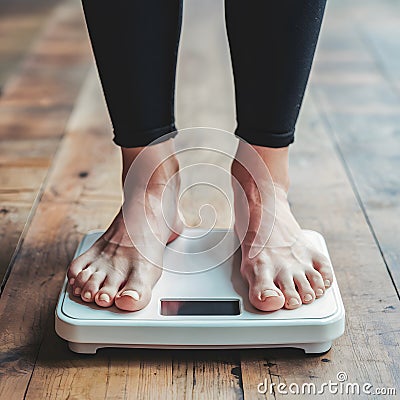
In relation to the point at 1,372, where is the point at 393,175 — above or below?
below

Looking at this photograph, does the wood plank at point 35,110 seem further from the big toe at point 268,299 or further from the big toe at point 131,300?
the big toe at point 268,299

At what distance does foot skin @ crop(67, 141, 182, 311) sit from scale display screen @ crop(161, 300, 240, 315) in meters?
0.03

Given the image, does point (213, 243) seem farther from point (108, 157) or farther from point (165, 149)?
point (108, 157)

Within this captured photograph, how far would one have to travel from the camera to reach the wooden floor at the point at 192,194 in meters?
0.84

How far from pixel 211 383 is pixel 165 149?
314 mm

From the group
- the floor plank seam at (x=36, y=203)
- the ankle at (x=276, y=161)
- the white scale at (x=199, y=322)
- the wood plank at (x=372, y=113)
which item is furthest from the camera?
the wood plank at (x=372, y=113)

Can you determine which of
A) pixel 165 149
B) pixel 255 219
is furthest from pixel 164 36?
pixel 255 219

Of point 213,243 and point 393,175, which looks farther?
point 393,175

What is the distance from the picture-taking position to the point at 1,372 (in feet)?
2.76

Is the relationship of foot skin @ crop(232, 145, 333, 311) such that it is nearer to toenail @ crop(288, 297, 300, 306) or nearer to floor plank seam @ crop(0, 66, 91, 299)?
toenail @ crop(288, 297, 300, 306)

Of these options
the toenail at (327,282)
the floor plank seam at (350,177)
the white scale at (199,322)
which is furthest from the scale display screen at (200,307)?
the floor plank seam at (350,177)

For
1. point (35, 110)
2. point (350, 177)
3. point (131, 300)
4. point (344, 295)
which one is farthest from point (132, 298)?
point (35, 110)

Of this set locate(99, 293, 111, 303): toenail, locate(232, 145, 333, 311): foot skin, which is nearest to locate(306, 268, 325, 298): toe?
locate(232, 145, 333, 311): foot skin

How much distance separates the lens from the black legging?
0.85 metres
